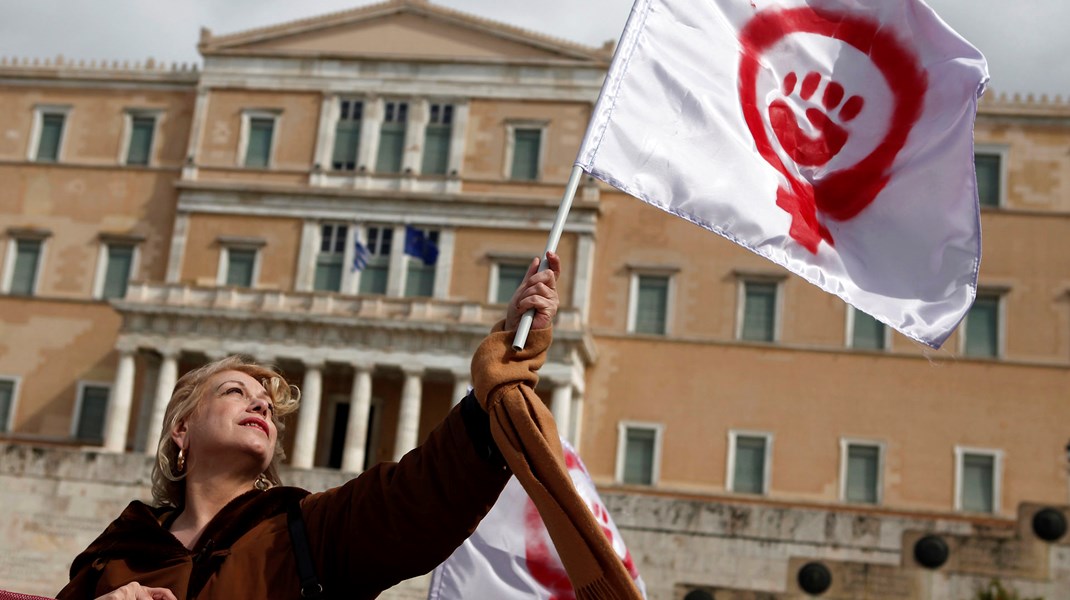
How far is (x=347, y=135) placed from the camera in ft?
107

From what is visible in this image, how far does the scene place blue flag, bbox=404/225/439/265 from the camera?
100 ft

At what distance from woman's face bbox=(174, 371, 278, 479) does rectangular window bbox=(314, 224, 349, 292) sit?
27.7m

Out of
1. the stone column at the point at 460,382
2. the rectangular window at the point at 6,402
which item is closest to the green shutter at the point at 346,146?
the stone column at the point at 460,382

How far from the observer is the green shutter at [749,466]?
30141mm

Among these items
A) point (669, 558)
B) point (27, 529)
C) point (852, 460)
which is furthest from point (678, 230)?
point (27, 529)

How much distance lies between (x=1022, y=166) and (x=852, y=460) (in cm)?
736

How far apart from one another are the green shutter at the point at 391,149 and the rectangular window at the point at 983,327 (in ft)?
42.4

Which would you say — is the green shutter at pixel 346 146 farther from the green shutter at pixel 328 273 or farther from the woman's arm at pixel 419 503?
the woman's arm at pixel 419 503

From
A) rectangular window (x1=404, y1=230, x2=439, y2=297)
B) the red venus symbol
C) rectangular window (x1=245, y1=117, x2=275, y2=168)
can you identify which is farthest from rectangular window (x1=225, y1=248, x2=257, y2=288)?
the red venus symbol

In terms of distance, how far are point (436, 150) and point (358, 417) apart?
6618mm

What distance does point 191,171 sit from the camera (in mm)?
33000

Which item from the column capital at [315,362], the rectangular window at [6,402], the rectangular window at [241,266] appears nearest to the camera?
the column capital at [315,362]

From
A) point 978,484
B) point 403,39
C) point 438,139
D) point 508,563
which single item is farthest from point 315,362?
point 508,563

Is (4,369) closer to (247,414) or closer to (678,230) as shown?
(678,230)
